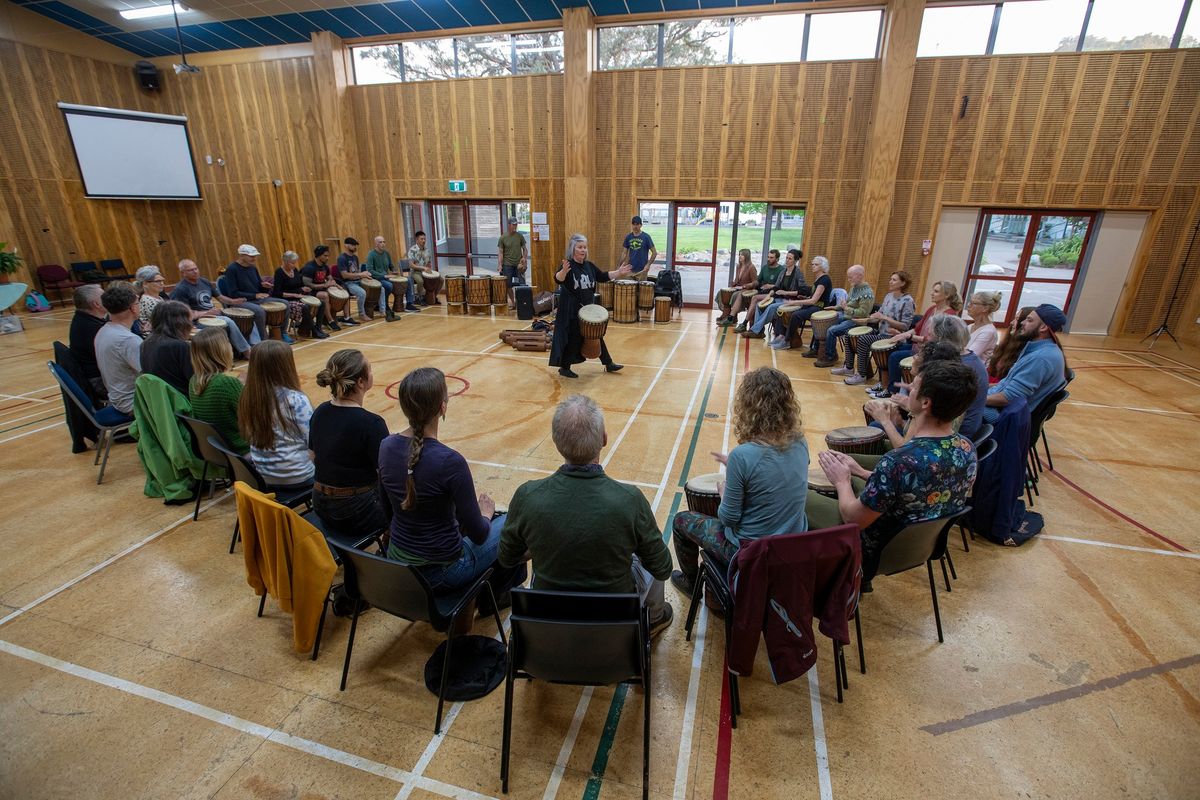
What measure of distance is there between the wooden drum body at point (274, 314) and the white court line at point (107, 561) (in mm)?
5023

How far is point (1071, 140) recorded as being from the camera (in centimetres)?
916

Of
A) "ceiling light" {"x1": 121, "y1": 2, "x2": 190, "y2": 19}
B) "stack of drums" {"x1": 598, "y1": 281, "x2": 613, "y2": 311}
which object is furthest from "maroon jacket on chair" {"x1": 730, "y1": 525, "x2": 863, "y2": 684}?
"ceiling light" {"x1": 121, "y1": 2, "x2": 190, "y2": 19}

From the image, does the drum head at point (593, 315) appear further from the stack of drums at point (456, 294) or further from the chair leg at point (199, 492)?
the stack of drums at point (456, 294)

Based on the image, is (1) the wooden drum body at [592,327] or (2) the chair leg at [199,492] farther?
(1) the wooden drum body at [592,327]

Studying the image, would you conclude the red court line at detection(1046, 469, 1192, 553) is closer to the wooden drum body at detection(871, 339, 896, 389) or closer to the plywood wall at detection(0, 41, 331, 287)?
the wooden drum body at detection(871, 339, 896, 389)

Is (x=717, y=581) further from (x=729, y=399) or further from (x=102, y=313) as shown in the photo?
(x=102, y=313)

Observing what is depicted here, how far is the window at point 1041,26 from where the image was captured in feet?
28.7

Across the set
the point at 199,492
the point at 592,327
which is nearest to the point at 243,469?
the point at 199,492

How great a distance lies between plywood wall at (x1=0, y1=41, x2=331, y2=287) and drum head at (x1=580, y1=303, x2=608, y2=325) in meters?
9.30

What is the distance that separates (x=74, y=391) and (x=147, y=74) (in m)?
13.3

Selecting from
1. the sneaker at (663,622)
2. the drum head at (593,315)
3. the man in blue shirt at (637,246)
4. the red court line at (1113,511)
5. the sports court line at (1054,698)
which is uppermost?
the man in blue shirt at (637,246)

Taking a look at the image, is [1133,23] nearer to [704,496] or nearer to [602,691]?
[704,496]

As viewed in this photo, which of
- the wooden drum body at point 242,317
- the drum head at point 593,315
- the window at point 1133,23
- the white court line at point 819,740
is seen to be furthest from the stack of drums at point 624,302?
the white court line at point 819,740

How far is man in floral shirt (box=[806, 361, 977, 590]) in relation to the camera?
2.33m
